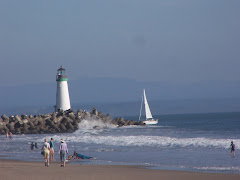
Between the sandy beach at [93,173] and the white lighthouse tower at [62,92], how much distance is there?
122 ft

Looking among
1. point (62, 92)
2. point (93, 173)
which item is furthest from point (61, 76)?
point (93, 173)

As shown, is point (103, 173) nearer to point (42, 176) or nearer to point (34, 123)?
point (42, 176)

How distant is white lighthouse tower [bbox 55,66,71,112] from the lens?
5559 cm

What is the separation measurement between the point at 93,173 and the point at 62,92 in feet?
132

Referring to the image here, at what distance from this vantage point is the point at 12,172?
53.8 ft

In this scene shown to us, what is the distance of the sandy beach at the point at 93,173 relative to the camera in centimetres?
1492

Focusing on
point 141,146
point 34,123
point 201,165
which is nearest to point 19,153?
point 141,146

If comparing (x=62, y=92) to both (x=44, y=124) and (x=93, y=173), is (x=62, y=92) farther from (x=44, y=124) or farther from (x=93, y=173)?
(x=93, y=173)

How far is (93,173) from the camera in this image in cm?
1605

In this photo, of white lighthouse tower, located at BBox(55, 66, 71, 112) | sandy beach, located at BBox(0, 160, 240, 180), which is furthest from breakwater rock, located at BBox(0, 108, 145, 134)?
Result: sandy beach, located at BBox(0, 160, 240, 180)

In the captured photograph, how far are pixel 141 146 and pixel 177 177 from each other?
13.2m

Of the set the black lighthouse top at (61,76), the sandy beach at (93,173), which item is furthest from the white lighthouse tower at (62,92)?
the sandy beach at (93,173)

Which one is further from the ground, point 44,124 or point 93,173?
point 44,124

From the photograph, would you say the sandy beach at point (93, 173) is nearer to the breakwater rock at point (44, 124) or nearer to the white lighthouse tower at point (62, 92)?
the breakwater rock at point (44, 124)
